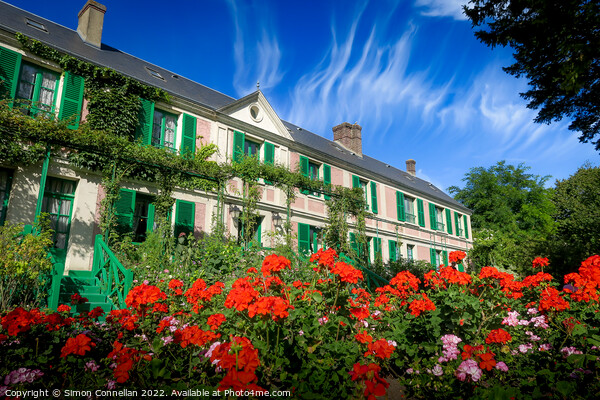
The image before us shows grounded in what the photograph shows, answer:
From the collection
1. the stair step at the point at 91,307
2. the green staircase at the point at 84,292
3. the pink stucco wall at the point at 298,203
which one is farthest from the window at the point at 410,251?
the stair step at the point at 91,307

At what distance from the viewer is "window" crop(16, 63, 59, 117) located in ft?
26.6

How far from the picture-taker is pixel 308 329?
111 inches

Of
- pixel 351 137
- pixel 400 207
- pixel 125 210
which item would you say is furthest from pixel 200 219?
pixel 351 137

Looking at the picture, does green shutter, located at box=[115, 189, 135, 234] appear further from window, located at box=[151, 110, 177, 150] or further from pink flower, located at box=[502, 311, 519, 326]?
pink flower, located at box=[502, 311, 519, 326]

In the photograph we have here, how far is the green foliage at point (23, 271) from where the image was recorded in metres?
5.16

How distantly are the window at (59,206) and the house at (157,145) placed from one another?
0.02 metres

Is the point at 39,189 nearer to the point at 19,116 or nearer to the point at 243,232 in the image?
the point at 19,116

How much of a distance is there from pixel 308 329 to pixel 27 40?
9.13 meters

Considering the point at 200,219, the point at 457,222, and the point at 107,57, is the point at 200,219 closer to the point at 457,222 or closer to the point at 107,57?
the point at 107,57

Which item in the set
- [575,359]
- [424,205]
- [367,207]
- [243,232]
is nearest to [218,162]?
[243,232]

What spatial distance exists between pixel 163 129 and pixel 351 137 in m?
12.4

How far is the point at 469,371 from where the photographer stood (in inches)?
89.2

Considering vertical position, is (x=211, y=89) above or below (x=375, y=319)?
above

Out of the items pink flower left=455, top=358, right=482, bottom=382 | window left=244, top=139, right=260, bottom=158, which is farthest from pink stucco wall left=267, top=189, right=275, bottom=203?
pink flower left=455, top=358, right=482, bottom=382
